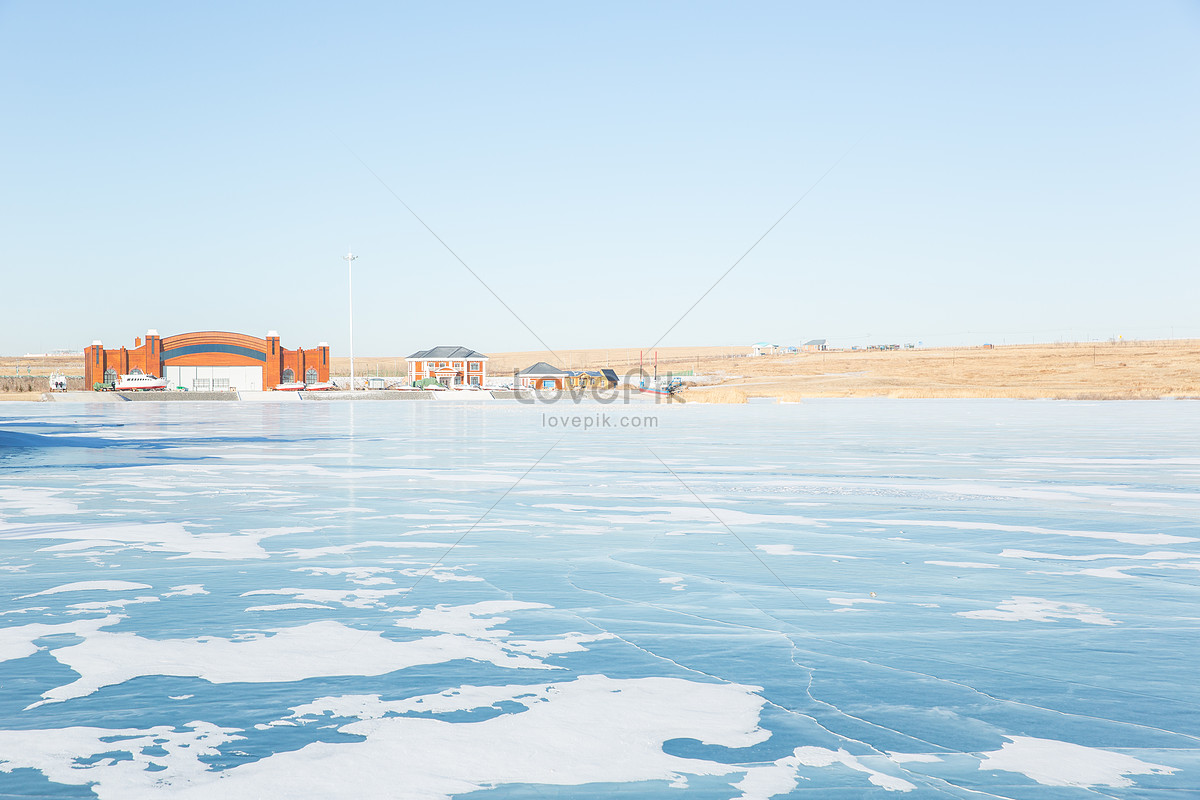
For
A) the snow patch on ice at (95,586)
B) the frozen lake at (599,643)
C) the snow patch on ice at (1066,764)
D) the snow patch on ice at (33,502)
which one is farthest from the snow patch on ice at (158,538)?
the snow patch on ice at (1066,764)

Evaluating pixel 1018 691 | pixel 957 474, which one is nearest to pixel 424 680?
pixel 1018 691

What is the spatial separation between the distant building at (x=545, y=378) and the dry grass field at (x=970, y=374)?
566 inches

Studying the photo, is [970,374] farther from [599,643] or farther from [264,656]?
[264,656]

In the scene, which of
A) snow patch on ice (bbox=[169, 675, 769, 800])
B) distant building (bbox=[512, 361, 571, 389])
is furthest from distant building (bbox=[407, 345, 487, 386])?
snow patch on ice (bbox=[169, 675, 769, 800])

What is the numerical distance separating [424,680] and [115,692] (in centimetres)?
185

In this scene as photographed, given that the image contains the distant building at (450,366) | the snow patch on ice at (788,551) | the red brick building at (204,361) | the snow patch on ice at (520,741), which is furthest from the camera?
the distant building at (450,366)

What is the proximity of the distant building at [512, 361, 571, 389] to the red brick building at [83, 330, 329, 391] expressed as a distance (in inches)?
845

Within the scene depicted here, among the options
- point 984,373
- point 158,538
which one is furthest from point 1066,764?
point 984,373

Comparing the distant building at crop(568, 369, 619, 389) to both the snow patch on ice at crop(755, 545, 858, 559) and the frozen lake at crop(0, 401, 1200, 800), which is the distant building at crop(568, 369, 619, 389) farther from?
the snow patch on ice at crop(755, 545, 858, 559)

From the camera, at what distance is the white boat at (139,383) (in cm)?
8419

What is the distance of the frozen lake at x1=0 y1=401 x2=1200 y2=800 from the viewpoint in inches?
189

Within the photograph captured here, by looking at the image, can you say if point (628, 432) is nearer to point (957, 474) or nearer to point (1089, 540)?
point (957, 474)

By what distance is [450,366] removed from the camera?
98.4 meters

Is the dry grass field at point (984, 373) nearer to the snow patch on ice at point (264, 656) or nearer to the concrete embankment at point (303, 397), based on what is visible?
the concrete embankment at point (303, 397)
